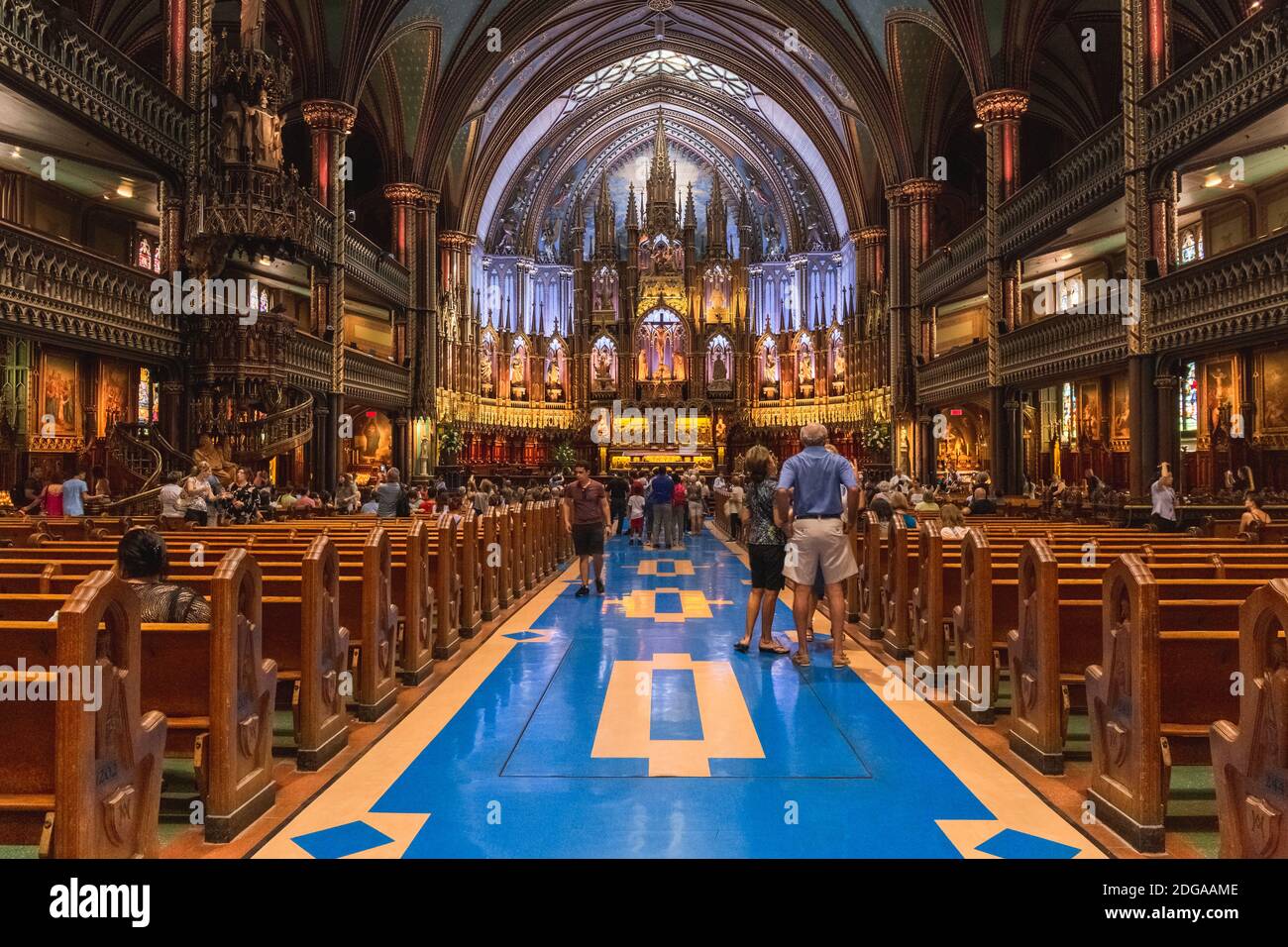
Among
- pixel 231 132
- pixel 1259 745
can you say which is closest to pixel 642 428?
pixel 231 132

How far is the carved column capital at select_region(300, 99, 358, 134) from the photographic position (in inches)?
853

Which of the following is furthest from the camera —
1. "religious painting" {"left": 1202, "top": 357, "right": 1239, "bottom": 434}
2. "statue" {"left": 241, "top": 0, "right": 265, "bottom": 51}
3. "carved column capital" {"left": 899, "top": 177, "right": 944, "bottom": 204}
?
"carved column capital" {"left": 899, "top": 177, "right": 944, "bottom": 204}

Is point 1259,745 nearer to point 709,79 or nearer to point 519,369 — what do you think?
point 519,369

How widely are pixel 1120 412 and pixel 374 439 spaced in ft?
77.4

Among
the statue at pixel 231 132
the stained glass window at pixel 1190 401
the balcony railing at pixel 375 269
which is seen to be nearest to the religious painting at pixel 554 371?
the balcony railing at pixel 375 269

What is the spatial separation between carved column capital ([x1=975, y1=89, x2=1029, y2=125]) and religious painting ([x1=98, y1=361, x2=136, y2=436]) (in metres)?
21.0

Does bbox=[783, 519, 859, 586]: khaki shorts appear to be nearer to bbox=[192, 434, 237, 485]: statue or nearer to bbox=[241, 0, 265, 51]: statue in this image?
bbox=[192, 434, 237, 485]: statue

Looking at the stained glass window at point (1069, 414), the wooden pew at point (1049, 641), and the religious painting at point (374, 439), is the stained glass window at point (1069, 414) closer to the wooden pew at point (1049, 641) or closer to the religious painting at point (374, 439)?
the wooden pew at point (1049, 641)

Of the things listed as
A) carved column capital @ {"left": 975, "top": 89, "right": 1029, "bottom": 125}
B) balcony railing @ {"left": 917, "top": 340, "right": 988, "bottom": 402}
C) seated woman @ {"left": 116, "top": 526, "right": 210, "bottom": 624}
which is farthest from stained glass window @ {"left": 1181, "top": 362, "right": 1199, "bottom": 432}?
seated woman @ {"left": 116, "top": 526, "right": 210, "bottom": 624}

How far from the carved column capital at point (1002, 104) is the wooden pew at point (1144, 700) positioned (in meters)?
19.5

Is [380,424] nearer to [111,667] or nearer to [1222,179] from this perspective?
[1222,179]
